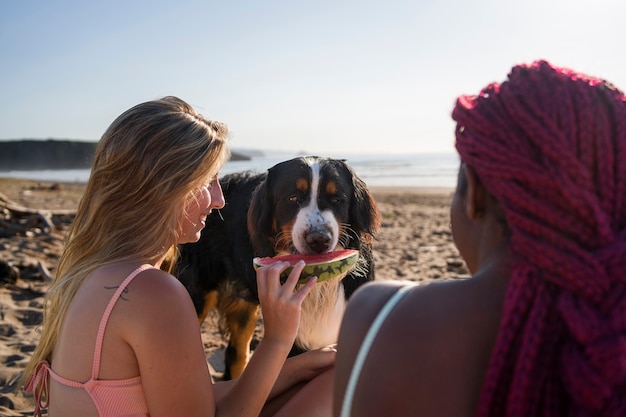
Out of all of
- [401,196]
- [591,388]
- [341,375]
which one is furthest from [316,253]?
[401,196]

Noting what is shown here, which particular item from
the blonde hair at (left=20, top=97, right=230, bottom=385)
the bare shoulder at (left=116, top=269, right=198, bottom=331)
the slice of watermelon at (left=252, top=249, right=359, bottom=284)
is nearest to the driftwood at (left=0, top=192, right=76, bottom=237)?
the slice of watermelon at (left=252, top=249, right=359, bottom=284)

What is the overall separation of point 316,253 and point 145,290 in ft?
5.99

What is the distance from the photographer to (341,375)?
121cm

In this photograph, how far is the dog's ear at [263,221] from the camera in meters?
4.18

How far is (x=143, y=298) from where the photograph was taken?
194cm

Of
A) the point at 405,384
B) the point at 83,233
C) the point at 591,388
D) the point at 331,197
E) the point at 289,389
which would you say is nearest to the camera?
the point at 591,388

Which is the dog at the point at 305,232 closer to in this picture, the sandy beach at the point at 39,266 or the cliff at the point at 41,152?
the sandy beach at the point at 39,266

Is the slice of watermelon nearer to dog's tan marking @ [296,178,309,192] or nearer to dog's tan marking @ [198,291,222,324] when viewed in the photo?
dog's tan marking @ [296,178,309,192]

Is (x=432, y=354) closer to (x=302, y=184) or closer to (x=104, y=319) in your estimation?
(x=104, y=319)

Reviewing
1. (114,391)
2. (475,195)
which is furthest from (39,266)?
(475,195)

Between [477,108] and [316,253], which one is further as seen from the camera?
[316,253]

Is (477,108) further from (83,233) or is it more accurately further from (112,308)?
(83,233)

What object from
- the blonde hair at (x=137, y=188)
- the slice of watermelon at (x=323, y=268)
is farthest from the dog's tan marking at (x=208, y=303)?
the blonde hair at (x=137, y=188)

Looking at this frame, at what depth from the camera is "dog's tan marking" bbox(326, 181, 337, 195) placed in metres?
4.01
